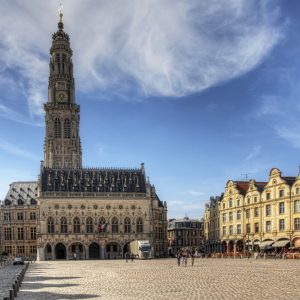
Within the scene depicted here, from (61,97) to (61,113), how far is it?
4.93 metres

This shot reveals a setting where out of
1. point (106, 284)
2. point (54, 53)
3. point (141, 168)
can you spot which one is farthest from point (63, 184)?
point (106, 284)

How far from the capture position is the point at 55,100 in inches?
5463

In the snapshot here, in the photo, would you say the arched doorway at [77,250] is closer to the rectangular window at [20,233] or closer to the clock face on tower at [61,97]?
the rectangular window at [20,233]

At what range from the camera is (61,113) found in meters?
137

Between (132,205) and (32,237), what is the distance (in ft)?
87.7

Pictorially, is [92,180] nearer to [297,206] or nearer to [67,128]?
[67,128]

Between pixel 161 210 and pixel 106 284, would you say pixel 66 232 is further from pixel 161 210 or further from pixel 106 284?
pixel 106 284

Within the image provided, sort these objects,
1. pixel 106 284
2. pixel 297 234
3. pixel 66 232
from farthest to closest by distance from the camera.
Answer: pixel 66 232 < pixel 297 234 < pixel 106 284

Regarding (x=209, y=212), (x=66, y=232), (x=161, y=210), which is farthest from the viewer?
(x=161, y=210)

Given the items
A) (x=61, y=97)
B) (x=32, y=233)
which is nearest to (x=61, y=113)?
(x=61, y=97)

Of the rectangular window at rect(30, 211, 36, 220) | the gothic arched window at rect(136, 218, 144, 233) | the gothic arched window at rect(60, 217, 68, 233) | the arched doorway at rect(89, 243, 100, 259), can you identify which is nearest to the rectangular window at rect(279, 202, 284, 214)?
the gothic arched window at rect(136, 218, 144, 233)

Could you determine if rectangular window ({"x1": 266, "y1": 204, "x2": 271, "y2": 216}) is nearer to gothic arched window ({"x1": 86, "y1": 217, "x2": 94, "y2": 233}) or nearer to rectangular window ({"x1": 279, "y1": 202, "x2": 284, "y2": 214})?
rectangular window ({"x1": 279, "y1": 202, "x2": 284, "y2": 214})

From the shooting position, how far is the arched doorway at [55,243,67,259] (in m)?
109

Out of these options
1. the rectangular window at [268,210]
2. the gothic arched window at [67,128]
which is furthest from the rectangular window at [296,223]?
the gothic arched window at [67,128]
